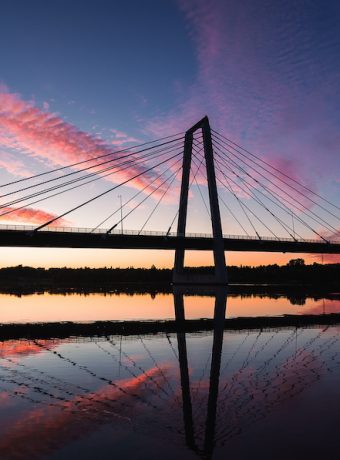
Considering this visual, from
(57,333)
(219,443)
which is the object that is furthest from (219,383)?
(57,333)

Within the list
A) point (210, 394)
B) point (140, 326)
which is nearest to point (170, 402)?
point (210, 394)

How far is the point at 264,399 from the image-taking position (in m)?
12.2

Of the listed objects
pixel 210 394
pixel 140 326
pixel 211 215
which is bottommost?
pixel 210 394

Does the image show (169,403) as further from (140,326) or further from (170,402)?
(140,326)

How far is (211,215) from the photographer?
73.8 m

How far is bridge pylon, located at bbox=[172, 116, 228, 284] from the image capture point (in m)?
72.5

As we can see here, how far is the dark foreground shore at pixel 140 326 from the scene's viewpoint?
91.5 feet

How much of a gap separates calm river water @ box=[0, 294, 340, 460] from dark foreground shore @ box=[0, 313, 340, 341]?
566 cm

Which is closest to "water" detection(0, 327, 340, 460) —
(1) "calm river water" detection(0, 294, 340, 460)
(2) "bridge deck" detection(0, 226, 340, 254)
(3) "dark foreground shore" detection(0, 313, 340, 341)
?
(1) "calm river water" detection(0, 294, 340, 460)

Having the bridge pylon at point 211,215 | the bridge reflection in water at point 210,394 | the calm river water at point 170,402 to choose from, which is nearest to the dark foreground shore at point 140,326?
the bridge reflection in water at point 210,394

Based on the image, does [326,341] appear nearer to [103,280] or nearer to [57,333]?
[57,333]

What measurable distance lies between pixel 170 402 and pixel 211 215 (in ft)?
205

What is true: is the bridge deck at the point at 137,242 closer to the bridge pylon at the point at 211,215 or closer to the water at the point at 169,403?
the bridge pylon at the point at 211,215

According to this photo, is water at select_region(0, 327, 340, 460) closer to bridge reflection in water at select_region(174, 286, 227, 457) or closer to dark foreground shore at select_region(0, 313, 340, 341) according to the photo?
bridge reflection in water at select_region(174, 286, 227, 457)
